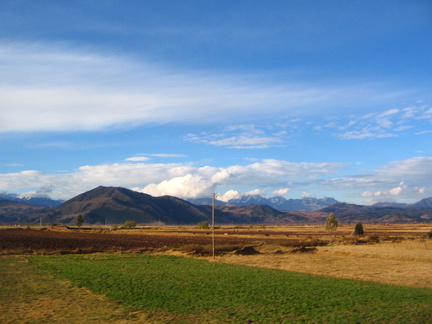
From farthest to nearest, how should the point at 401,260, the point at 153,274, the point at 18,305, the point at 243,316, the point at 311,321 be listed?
the point at 401,260 → the point at 153,274 → the point at 18,305 → the point at 243,316 → the point at 311,321

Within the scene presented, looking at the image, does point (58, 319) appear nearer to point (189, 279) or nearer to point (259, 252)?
point (189, 279)

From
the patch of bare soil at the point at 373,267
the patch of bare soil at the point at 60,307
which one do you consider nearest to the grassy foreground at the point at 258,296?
the patch of bare soil at the point at 60,307

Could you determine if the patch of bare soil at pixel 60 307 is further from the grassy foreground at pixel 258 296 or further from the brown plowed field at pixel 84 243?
the brown plowed field at pixel 84 243

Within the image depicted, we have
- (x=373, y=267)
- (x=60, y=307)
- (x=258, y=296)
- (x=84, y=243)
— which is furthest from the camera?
(x=84, y=243)

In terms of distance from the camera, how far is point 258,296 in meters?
20.1

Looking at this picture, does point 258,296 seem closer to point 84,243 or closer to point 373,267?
point 373,267

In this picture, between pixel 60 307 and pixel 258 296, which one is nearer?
pixel 60 307

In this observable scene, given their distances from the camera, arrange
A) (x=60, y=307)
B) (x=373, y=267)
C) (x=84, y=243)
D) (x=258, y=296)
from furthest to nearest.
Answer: (x=84, y=243)
(x=373, y=267)
(x=258, y=296)
(x=60, y=307)

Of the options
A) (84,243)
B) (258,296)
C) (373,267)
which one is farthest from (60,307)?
(84,243)

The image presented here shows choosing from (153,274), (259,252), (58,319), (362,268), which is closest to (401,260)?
(362,268)

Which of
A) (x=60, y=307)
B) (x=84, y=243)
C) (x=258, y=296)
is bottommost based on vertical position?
(x=84, y=243)

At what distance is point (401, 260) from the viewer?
3922cm

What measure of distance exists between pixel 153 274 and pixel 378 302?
16.4 metres

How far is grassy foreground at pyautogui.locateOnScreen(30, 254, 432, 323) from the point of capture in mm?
15680
